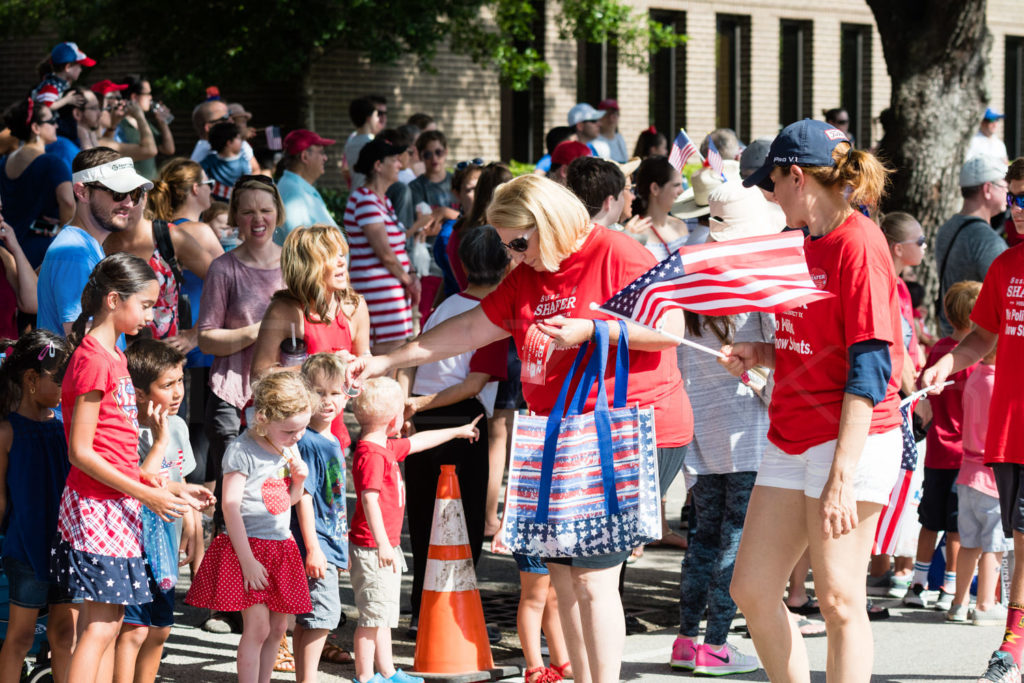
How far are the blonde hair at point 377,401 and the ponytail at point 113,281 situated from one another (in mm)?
1066

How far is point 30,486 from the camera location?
5.26 meters

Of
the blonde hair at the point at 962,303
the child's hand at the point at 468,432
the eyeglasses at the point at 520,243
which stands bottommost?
the child's hand at the point at 468,432

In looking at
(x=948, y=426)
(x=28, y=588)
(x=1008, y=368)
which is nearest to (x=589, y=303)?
(x=1008, y=368)

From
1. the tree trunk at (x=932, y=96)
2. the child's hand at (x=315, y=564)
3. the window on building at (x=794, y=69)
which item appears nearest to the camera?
the child's hand at (x=315, y=564)

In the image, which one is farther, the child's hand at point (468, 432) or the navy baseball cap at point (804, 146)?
the child's hand at point (468, 432)

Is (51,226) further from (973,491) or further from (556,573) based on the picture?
(973,491)

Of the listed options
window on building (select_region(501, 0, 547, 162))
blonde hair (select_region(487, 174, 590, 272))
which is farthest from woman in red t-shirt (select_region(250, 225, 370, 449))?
window on building (select_region(501, 0, 547, 162))

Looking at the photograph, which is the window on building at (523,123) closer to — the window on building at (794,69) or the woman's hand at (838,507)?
the window on building at (794,69)

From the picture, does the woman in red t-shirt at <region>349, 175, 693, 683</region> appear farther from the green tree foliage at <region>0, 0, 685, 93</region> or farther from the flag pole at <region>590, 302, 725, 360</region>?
the green tree foliage at <region>0, 0, 685, 93</region>

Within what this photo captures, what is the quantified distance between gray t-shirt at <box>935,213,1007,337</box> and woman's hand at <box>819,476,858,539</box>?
11.3 feet

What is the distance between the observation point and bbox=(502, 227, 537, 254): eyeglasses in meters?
4.99

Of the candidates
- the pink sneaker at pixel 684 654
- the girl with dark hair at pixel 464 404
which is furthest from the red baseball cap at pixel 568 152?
the pink sneaker at pixel 684 654

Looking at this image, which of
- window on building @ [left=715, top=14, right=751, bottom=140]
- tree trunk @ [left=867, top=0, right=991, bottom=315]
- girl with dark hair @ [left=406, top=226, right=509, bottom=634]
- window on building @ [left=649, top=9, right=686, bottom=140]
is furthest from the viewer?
window on building @ [left=715, top=14, right=751, bottom=140]

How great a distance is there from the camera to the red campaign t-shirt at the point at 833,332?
4551 mm
